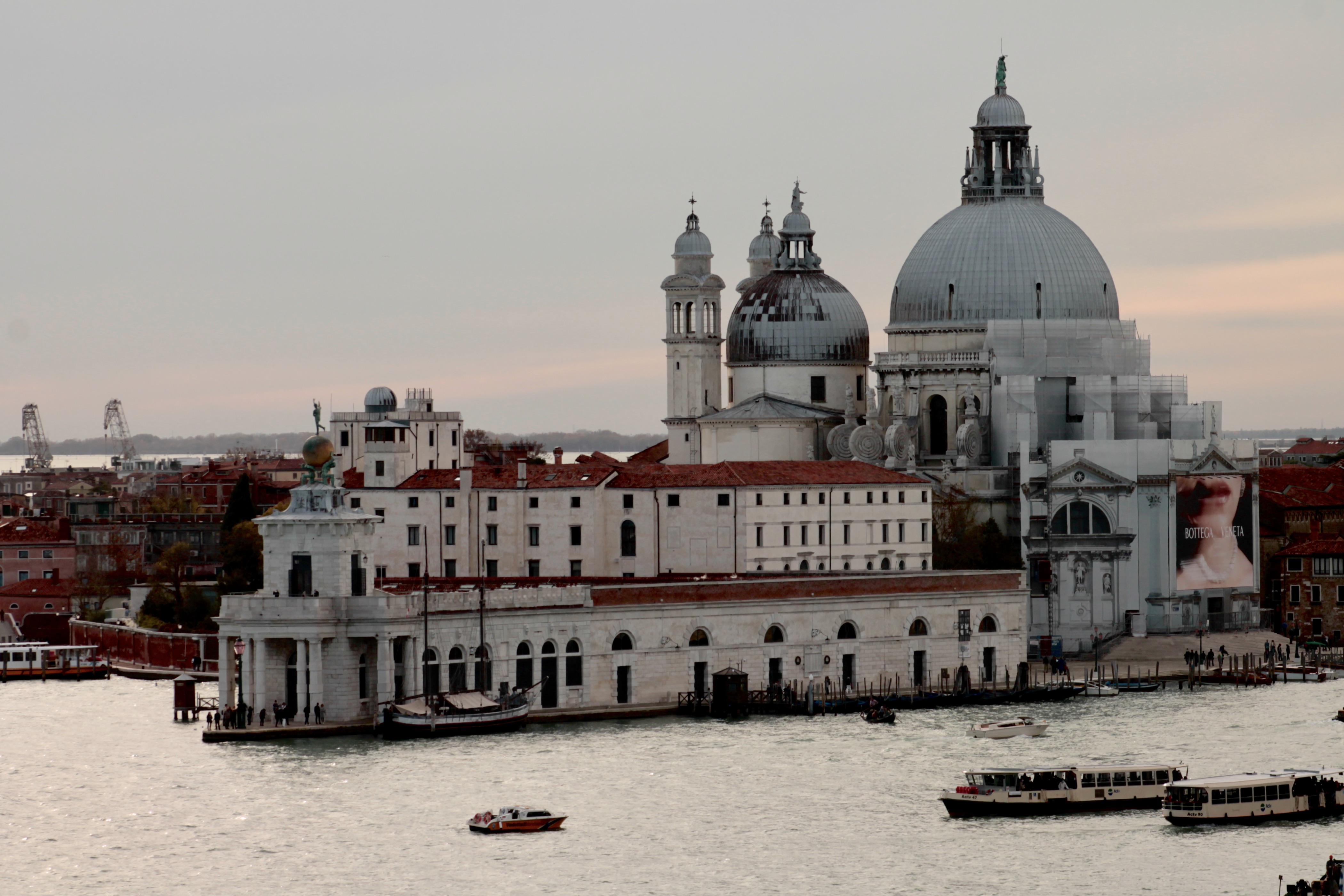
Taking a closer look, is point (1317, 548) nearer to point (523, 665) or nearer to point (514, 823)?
point (523, 665)

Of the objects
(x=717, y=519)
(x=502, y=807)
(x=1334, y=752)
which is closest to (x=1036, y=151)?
(x=717, y=519)

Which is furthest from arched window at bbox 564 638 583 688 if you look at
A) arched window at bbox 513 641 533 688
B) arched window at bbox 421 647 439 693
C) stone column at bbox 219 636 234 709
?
stone column at bbox 219 636 234 709

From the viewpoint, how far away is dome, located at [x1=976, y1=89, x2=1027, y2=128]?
96.6m

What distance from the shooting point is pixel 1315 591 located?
90.1m

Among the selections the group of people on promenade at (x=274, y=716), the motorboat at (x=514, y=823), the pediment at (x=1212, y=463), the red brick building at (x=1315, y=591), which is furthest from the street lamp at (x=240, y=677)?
the red brick building at (x=1315, y=591)

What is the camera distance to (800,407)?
9569 centimetres

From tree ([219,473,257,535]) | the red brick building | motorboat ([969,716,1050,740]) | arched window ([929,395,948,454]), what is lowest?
motorboat ([969,716,1050,740])

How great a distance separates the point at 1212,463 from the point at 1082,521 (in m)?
4.29

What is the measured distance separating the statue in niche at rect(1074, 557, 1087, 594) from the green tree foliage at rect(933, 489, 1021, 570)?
1.57m

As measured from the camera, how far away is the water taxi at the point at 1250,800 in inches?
2206

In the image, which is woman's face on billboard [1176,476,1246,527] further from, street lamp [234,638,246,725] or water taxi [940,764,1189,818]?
water taxi [940,764,1189,818]

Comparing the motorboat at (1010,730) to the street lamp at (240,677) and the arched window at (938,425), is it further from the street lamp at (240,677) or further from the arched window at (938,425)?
the arched window at (938,425)

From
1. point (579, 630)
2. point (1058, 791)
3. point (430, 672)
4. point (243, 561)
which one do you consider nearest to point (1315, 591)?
point (579, 630)

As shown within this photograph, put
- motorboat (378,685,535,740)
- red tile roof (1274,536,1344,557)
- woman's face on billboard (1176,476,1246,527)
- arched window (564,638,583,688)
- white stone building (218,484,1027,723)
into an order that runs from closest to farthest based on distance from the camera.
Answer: motorboat (378,685,535,740) → white stone building (218,484,1027,723) → arched window (564,638,583,688) → woman's face on billboard (1176,476,1246,527) → red tile roof (1274,536,1344,557)
